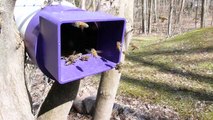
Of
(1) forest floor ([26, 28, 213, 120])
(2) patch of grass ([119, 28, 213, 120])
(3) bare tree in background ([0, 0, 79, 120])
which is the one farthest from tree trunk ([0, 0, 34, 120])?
(2) patch of grass ([119, 28, 213, 120])

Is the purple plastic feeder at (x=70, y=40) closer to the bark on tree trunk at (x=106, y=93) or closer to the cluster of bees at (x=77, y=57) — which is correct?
the cluster of bees at (x=77, y=57)

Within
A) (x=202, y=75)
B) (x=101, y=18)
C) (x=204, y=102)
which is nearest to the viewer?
(x=101, y=18)

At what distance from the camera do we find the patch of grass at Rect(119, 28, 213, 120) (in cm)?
541

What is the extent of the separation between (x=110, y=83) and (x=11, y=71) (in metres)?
1.17

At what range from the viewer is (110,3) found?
225 cm

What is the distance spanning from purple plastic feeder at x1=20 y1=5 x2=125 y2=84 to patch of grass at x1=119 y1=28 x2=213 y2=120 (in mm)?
3484

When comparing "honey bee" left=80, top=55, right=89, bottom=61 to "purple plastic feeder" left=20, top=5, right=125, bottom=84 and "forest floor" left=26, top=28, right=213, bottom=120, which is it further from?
"forest floor" left=26, top=28, right=213, bottom=120

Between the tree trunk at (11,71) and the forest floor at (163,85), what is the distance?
1.71 meters

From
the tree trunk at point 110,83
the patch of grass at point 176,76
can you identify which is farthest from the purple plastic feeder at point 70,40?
the patch of grass at point 176,76

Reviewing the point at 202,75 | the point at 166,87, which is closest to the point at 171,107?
the point at 166,87

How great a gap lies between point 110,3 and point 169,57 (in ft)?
20.9

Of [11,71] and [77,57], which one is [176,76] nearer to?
[77,57]

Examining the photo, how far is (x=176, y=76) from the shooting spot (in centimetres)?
687

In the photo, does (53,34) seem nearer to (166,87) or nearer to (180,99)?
(180,99)
